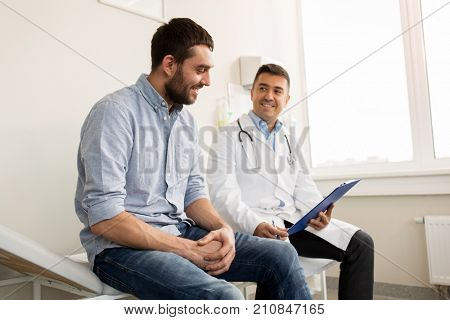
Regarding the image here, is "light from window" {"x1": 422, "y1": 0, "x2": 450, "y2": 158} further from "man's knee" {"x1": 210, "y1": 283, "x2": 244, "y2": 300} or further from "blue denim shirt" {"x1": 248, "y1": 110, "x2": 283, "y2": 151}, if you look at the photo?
"man's knee" {"x1": 210, "y1": 283, "x2": 244, "y2": 300}

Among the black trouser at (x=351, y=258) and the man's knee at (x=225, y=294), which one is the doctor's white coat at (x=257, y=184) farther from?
the man's knee at (x=225, y=294)

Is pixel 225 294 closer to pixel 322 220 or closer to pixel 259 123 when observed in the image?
pixel 322 220

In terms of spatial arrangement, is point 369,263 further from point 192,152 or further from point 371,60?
point 371,60

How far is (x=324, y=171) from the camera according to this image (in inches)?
103

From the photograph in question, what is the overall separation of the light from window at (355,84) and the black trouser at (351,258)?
97 centimetres

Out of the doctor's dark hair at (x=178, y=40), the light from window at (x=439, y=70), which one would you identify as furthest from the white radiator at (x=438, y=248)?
the doctor's dark hair at (x=178, y=40)

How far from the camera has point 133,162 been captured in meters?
1.08

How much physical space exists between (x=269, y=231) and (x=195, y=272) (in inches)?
22.0

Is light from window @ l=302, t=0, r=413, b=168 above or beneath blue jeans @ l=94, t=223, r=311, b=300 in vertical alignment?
Answer: above

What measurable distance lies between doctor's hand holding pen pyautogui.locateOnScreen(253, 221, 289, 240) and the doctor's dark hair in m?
0.64

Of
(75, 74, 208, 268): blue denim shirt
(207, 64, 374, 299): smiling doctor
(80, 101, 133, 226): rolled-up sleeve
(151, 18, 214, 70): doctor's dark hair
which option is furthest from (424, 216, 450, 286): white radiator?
(80, 101, 133, 226): rolled-up sleeve

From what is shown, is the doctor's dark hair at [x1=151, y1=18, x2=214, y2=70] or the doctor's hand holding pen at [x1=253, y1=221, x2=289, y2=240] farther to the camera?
the doctor's hand holding pen at [x1=253, y1=221, x2=289, y2=240]

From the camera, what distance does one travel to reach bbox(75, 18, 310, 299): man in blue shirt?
941 millimetres

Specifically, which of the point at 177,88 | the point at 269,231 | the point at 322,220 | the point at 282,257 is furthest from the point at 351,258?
the point at 177,88
